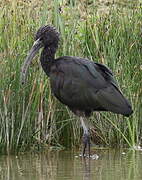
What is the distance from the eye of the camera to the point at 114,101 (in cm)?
824

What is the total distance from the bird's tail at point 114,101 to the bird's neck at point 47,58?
766 mm

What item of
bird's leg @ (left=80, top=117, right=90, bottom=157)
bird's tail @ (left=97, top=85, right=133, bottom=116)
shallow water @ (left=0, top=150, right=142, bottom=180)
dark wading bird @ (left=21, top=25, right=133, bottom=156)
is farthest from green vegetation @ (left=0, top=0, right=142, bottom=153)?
bird's tail @ (left=97, top=85, right=133, bottom=116)

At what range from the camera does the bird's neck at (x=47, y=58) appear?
28.8 ft

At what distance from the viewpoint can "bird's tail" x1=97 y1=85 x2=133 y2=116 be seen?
8.16m

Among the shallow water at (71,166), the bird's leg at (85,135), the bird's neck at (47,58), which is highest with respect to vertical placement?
the bird's neck at (47,58)

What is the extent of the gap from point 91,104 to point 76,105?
192mm

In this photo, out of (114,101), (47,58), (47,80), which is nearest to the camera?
(114,101)

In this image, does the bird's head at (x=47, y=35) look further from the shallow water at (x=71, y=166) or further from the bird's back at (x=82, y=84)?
the shallow water at (x=71, y=166)

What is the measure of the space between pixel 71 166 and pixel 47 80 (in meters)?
1.36

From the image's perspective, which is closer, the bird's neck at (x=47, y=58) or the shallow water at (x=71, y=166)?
the shallow water at (x=71, y=166)

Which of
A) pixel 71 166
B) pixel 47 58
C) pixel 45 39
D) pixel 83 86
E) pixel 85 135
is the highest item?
pixel 45 39

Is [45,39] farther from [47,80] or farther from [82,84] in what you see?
[82,84]

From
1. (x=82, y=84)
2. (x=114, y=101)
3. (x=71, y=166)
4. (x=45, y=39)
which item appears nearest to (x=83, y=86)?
(x=82, y=84)

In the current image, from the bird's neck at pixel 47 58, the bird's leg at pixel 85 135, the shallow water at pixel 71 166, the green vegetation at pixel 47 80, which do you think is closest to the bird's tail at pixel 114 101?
the bird's leg at pixel 85 135
